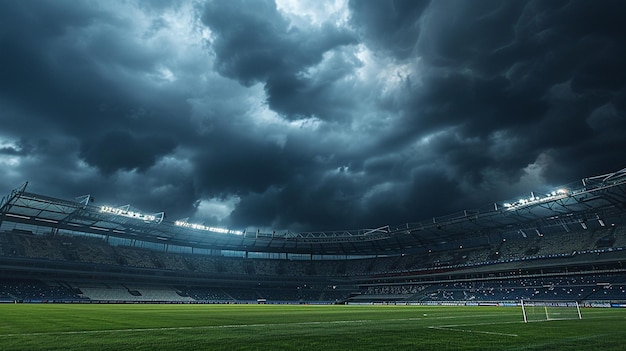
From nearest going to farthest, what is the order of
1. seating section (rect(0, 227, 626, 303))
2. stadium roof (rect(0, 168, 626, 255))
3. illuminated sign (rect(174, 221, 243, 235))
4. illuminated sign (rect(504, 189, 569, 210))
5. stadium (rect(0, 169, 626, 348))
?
illuminated sign (rect(504, 189, 569, 210))
stadium roof (rect(0, 168, 626, 255))
stadium (rect(0, 169, 626, 348))
seating section (rect(0, 227, 626, 303))
illuminated sign (rect(174, 221, 243, 235))

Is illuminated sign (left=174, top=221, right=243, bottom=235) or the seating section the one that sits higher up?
illuminated sign (left=174, top=221, right=243, bottom=235)

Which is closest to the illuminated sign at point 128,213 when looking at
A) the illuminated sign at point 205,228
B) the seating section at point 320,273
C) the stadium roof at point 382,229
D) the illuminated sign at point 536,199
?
the stadium roof at point 382,229

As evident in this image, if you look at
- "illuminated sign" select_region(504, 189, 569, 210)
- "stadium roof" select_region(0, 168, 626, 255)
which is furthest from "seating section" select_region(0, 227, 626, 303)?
"illuminated sign" select_region(504, 189, 569, 210)

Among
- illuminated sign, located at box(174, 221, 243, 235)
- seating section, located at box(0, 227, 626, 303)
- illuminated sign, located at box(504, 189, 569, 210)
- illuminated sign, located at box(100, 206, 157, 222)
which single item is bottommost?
seating section, located at box(0, 227, 626, 303)

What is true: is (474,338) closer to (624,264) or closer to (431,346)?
(431,346)

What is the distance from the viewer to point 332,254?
352ft

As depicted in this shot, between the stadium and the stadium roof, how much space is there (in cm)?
24

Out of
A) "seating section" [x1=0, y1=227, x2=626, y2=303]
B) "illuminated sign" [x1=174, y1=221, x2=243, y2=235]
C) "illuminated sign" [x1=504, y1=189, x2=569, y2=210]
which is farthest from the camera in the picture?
"illuminated sign" [x1=174, y1=221, x2=243, y2=235]

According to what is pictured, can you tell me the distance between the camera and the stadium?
56.7 meters

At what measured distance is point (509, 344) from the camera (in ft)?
34.9

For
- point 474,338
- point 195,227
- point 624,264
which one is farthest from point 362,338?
point 195,227

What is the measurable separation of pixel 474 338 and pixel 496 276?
67038 mm

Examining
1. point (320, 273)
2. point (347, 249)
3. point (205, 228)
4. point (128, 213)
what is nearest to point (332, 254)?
point (320, 273)

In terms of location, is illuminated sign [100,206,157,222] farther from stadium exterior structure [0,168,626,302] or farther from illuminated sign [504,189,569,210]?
illuminated sign [504,189,569,210]
